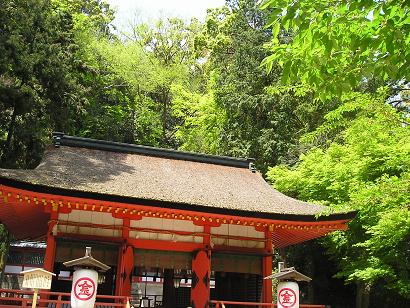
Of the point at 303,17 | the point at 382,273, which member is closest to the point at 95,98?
the point at 382,273

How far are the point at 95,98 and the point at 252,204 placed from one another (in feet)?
63.1

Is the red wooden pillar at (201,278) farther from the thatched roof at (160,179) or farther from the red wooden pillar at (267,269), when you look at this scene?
the red wooden pillar at (267,269)

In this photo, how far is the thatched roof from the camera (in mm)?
10883

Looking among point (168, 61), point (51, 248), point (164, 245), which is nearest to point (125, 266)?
point (164, 245)

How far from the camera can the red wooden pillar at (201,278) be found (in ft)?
38.4

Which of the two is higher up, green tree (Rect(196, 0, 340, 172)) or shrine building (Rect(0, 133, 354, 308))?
green tree (Rect(196, 0, 340, 172))

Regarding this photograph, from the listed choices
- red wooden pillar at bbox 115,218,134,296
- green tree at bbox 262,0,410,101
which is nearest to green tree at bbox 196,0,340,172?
red wooden pillar at bbox 115,218,134,296

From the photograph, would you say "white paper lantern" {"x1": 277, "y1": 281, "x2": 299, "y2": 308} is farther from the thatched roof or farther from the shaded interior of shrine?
the shaded interior of shrine

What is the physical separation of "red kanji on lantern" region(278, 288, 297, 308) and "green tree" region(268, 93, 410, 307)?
2.42m

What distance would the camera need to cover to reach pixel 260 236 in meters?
12.9

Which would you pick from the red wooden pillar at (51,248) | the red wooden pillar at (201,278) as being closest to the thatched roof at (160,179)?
the red wooden pillar at (51,248)

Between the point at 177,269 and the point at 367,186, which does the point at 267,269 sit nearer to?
the point at 177,269

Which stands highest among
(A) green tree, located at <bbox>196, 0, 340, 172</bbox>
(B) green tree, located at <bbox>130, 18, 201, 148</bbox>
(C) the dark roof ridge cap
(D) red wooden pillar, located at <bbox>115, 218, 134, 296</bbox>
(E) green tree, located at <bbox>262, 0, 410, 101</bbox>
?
(B) green tree, located at <bbox>130, 18, 201, 148</bbox>

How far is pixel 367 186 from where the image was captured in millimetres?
11820
